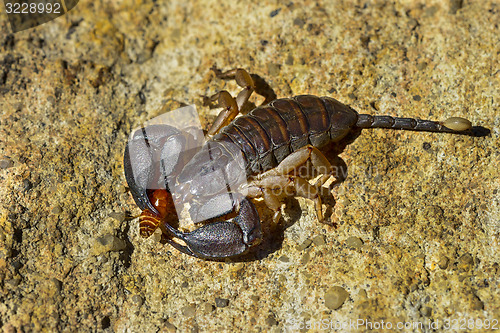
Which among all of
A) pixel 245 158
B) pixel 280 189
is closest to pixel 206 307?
pixel 280 189

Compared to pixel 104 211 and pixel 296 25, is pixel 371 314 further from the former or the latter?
pixel 296 25

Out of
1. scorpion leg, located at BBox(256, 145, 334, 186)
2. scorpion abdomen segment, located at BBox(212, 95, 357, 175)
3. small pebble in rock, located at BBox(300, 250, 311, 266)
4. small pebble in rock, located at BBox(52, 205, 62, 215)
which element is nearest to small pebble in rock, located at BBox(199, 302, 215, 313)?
small pebble in rock, located at BBox(300, 250, 311, 266)

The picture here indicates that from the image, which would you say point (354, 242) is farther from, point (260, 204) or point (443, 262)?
point (260, 204)

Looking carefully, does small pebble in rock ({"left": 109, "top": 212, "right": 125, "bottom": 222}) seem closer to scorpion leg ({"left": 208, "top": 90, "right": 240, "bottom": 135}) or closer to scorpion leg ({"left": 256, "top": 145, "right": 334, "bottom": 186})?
scorpion leg ({"left": 208, "top": 90, "right": 240, "bottom": 135})

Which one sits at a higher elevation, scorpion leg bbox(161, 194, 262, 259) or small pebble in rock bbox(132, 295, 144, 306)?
scorpion leg bbox(161, 194, 262, 259)

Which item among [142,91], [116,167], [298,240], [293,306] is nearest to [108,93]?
[142,91]

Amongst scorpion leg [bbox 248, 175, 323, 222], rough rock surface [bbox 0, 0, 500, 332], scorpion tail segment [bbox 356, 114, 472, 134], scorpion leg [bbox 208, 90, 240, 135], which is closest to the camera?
rough rock surface [bbox 0, 0, 500, 332]
